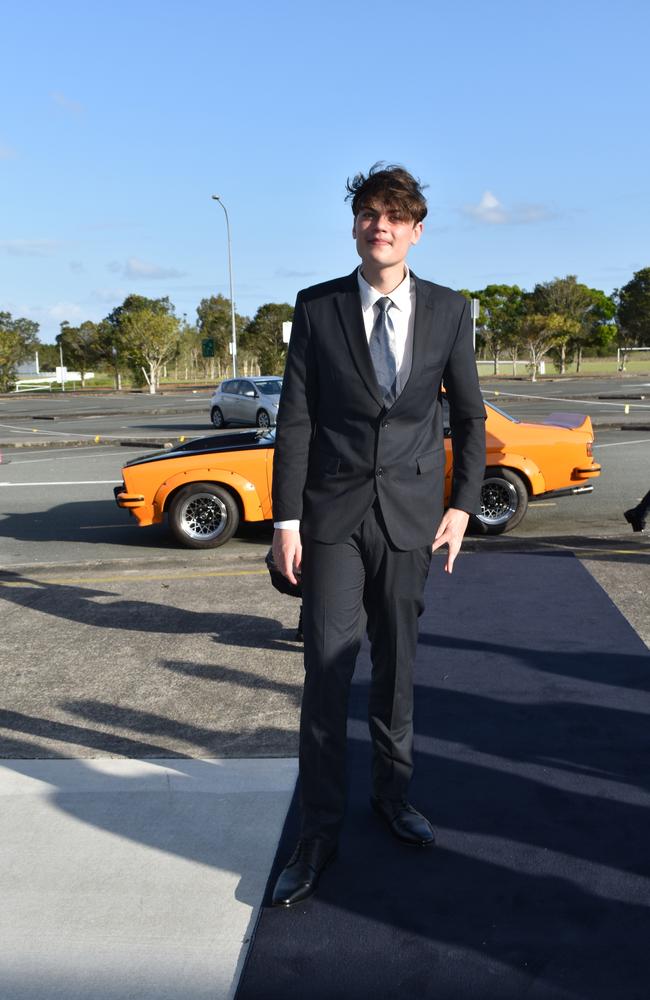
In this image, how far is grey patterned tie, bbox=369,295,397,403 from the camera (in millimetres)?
2955

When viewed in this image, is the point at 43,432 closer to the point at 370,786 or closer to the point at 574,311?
the point at 370,786

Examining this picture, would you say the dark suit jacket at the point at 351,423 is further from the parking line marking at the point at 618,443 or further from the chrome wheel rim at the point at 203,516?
the parking line marking at the point at 618,443

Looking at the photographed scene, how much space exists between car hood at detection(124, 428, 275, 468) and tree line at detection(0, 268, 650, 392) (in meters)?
50.3

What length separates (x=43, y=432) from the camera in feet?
85.3

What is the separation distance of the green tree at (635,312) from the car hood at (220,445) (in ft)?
224

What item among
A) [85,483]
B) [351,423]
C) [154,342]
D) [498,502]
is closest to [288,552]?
[351,423]

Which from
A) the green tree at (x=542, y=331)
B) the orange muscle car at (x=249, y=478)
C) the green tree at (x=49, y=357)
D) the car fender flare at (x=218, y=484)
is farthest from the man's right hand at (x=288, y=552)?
the green tree at (x=49, y=357)

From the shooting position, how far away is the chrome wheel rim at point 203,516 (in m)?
8.62

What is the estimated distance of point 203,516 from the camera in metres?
8.69

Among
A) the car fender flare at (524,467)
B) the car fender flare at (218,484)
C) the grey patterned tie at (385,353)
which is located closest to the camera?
the grey patterned tie at (385,353)

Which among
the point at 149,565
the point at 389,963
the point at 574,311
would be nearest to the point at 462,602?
the point at 149,565

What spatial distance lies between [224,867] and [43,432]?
24128mm

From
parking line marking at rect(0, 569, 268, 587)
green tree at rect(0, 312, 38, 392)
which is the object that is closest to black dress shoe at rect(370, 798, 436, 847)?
parking line marking at rect(0, 569, 268, 587)

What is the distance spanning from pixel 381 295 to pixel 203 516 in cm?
590
